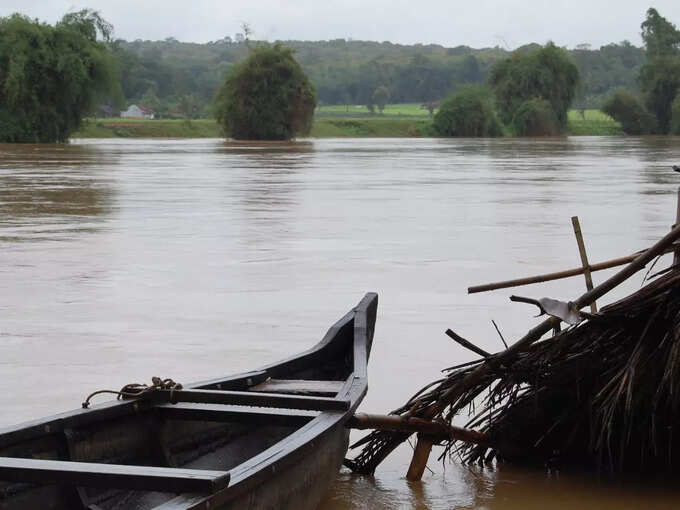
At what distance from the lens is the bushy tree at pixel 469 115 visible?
3570 inches

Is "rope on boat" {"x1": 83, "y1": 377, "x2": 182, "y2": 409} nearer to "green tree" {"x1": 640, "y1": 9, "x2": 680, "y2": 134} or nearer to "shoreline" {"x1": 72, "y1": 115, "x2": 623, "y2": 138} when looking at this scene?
"shoreline" {"x1": 72, "y1": 115, "x2": 623, "y2": 138}

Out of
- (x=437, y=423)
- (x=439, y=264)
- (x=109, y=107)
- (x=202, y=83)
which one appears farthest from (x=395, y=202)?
(x=202, y=83)

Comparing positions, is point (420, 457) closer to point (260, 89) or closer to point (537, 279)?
point (537, 279)

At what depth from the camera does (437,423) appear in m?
5.29

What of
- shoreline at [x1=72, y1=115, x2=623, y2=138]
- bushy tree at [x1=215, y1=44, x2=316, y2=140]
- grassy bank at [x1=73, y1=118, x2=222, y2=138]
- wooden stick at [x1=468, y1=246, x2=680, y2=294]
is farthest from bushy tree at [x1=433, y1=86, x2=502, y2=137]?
wooden stick at [x1=468, y1=246, x2=680, y2=294]

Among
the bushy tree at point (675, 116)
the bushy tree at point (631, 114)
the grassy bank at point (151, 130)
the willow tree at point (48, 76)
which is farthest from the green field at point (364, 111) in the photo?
the willow tree at point (48, 76)

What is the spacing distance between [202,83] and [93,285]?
166024 mm

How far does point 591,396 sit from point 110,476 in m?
2.46

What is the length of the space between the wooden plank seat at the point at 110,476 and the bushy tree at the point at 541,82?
88.8m

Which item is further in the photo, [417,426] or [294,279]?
[294,279]

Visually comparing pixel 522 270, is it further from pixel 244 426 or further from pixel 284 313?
pixel 244 426

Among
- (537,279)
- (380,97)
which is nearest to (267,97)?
(537,279)

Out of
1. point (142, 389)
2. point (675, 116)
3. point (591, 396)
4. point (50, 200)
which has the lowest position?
point (50, 200)

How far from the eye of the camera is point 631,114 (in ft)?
334
